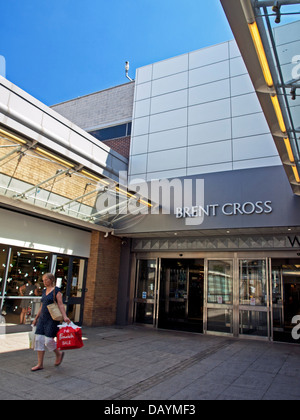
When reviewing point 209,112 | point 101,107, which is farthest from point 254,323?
point 101,107

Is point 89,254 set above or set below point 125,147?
below

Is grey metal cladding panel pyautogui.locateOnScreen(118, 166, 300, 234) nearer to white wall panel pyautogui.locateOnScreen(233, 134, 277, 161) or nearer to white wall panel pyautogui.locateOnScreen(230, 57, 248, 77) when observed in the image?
white wall panel pyautogui.locateOnScreen(233, 134, 277, 161)

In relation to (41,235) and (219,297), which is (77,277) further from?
(219,297)

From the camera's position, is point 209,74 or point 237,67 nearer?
point 237,67

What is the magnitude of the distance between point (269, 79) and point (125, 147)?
9187 mm

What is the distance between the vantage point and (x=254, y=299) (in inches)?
387

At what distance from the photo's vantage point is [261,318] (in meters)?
9.64

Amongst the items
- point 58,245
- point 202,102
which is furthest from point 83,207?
point 202,102

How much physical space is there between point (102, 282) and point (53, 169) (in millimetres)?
4099

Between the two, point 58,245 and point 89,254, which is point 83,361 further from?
point 89,254

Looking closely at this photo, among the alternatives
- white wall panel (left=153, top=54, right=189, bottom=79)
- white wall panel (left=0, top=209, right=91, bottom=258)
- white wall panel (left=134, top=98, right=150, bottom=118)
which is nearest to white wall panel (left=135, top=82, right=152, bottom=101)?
white wall panel (left=134, top=98, right=150, bottom=118)

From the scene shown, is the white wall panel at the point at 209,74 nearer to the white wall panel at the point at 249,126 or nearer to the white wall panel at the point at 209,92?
the white wall panel at the point at 209,92

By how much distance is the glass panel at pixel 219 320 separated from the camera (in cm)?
1008

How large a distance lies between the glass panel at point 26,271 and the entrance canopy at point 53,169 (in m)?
1.19
